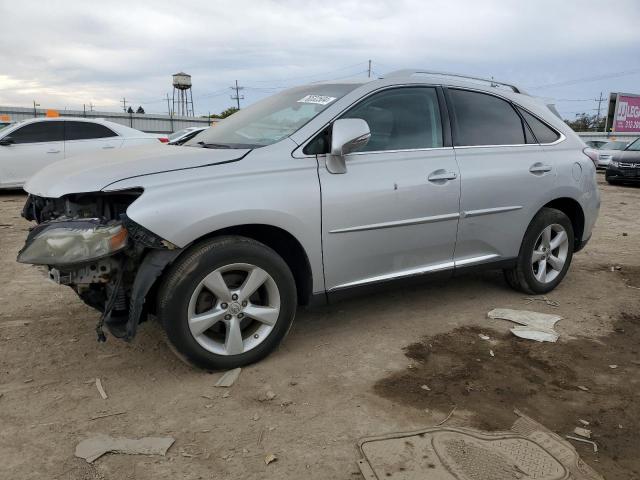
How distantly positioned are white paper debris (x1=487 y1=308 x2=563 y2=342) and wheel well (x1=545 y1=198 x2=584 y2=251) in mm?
1025

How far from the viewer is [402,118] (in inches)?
152

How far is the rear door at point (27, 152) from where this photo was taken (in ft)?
32.8

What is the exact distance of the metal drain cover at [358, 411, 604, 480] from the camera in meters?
2.32

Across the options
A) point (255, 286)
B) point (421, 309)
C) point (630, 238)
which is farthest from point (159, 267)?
point (630, 238)

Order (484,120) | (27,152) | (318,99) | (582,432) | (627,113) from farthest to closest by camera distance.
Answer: (627,113)
(27,152)
(484,120)
(318,99)
(582,432)

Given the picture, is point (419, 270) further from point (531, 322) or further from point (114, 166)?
point (114, 166)

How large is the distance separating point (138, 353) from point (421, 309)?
2.19m

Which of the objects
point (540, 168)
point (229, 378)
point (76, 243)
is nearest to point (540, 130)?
point (540, 168)

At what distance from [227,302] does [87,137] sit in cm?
874

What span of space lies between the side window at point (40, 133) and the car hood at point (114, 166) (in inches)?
302

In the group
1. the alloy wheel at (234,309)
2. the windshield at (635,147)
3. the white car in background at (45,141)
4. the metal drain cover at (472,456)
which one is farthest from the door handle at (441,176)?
the windshield at (635,147)

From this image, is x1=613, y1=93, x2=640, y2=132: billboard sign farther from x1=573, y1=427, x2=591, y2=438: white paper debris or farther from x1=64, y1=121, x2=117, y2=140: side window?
x1=573, y1=427, x2=591, y2=438: white paper debris

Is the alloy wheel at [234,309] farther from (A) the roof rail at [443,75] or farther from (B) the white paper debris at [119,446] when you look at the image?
(A) the roof rail at [443,75]

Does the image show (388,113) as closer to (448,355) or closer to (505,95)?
(505,95)
